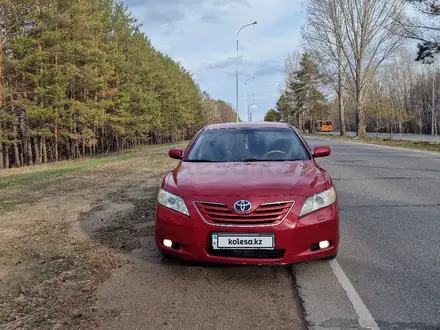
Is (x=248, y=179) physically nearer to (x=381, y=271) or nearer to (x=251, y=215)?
(x=251, y=215)

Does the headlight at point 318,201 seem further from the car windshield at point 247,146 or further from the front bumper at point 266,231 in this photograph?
the car windshield at point 247,146

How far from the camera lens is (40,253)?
4.75 metres

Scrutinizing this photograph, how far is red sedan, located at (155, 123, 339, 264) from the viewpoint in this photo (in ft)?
11.8

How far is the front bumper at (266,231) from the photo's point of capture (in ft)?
11.7

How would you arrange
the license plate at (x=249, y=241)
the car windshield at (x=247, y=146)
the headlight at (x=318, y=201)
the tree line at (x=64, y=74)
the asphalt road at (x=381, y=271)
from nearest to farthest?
the asphalt road at (x=381, y=271) < the license plate at (x=249, y=241) < the headlight at (x=318, y=201) < the car windshield at (x=247, y=146) < the tree line at (x=64, y=74)

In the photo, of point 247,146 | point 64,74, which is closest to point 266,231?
point 247,146

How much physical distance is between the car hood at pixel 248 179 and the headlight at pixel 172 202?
0.06 m

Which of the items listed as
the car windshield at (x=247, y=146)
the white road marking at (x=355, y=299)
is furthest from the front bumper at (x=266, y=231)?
the car windshield at (x=247, y=146)

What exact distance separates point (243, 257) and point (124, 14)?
4050 cm

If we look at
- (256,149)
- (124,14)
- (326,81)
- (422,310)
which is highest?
(124,14)

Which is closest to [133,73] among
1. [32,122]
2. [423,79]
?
[32,122]

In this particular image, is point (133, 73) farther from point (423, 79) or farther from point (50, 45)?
point (423, 79)

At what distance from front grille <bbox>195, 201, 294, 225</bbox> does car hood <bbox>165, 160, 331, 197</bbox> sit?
118mm

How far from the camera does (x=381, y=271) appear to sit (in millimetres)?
3920
